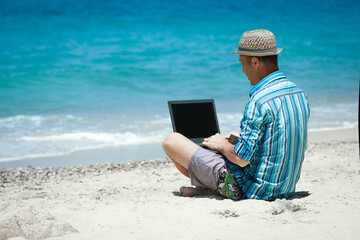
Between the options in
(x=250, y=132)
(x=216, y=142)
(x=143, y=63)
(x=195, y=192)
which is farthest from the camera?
(x=143, y=63)

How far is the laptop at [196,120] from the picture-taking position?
3461mm

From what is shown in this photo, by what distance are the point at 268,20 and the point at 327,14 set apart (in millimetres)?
2296

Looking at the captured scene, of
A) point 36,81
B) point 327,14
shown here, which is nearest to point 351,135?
point 36,81

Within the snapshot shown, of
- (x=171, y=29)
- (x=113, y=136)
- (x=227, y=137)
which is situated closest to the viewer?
(x=227, y=137)

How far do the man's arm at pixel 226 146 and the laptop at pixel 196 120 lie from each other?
1.02 feet

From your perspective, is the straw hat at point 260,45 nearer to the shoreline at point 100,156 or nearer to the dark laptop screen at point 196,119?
→ the dark laptop screen at point 196,119

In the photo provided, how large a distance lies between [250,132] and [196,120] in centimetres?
70

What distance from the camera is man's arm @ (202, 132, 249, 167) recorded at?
2.95 meters

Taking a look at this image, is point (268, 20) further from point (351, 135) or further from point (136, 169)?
point (136, 169)

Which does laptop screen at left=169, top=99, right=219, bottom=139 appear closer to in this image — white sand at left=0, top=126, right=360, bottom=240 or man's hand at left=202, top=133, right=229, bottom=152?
man's hand at left=202, top=133, right=229, bottom=152

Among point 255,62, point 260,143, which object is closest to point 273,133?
point 260,143

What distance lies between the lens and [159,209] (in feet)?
10.2

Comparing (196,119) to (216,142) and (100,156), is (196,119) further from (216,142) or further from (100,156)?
(100,156)

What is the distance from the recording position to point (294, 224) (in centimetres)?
269
